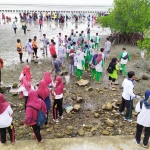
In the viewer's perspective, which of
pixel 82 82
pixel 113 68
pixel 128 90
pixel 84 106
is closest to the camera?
pixel 128 90

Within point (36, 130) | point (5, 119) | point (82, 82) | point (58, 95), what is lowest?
point (82, 82)

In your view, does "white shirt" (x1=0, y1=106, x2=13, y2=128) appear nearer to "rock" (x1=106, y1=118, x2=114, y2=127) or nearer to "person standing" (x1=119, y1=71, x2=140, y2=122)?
"rock" (x1=106, y1=118, x2=114, y2=127)

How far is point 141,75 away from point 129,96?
523 centimetres

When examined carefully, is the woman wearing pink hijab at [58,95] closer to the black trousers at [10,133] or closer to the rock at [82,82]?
the black trousers at [10,133]

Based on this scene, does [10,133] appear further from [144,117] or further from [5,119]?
[144,117]

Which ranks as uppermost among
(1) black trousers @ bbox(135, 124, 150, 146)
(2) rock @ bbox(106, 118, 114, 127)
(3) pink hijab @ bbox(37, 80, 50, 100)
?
(3) pink hijab @ bbox(37, 80, 50, 100)

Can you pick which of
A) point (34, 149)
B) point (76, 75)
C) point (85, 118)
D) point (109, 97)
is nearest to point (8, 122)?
point (34, 149)

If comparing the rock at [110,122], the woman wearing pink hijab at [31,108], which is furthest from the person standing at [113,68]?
the woman wearing pink hijab at [31,108]

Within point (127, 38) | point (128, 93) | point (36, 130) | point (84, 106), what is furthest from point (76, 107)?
point (127, 38)

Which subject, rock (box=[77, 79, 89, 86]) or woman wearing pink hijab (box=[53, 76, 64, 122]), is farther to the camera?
rock (box=[77, 79, 89, 86])

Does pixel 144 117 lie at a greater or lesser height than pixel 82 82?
greater

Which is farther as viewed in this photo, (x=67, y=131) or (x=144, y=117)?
(x=67, y=131)

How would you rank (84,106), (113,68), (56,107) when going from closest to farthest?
1. (56,107)
2. (84,106)
3. (113,68)

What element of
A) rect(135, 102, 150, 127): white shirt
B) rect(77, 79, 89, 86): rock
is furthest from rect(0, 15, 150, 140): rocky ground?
rect(135, 102, 150, 127): white shirt
